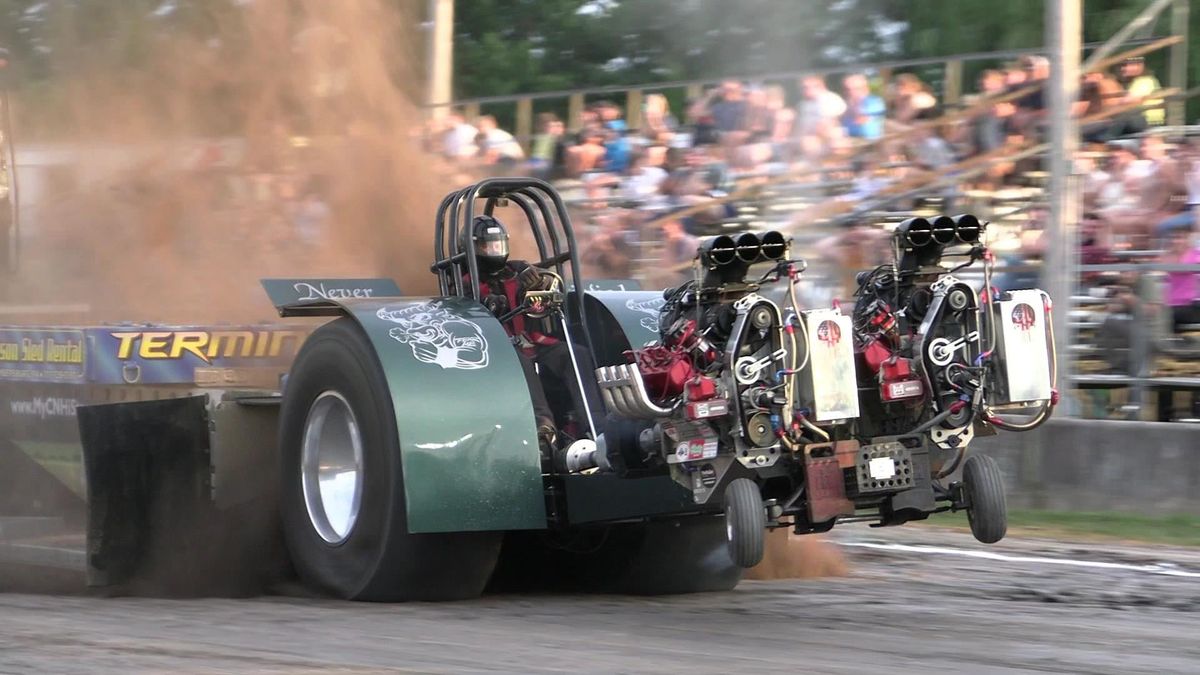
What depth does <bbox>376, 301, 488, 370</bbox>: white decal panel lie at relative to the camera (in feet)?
23.1

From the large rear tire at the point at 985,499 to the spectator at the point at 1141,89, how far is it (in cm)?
763

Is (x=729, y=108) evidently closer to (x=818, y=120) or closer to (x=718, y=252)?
(x=818, y=120)

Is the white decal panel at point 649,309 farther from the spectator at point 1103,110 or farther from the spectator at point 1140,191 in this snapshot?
the spectator at point 1103,110

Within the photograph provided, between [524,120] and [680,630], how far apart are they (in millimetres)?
12072

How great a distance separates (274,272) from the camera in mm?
12039

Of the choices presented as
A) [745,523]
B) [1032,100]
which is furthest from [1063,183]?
[745,523]

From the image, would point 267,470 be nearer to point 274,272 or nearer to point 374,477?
point 374,477

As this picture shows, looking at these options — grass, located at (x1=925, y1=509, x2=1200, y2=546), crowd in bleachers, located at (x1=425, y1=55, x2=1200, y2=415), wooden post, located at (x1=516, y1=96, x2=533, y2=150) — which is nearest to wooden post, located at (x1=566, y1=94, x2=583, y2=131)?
wooden post, located at (x1=516, y1=96, x2=533, y2=150)

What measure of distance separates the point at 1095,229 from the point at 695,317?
21.0 ft

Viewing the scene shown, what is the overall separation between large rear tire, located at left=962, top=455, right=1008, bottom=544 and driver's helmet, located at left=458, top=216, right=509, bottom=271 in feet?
7.60

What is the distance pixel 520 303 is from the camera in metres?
7.75

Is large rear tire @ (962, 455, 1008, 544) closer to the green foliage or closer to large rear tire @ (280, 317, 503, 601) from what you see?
large rear tire @ (280, 317, 503, 601)

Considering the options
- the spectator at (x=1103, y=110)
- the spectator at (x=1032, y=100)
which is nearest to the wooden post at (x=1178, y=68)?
the spectator at (x=1103, y=110)

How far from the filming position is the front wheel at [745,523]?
20.2 ft
